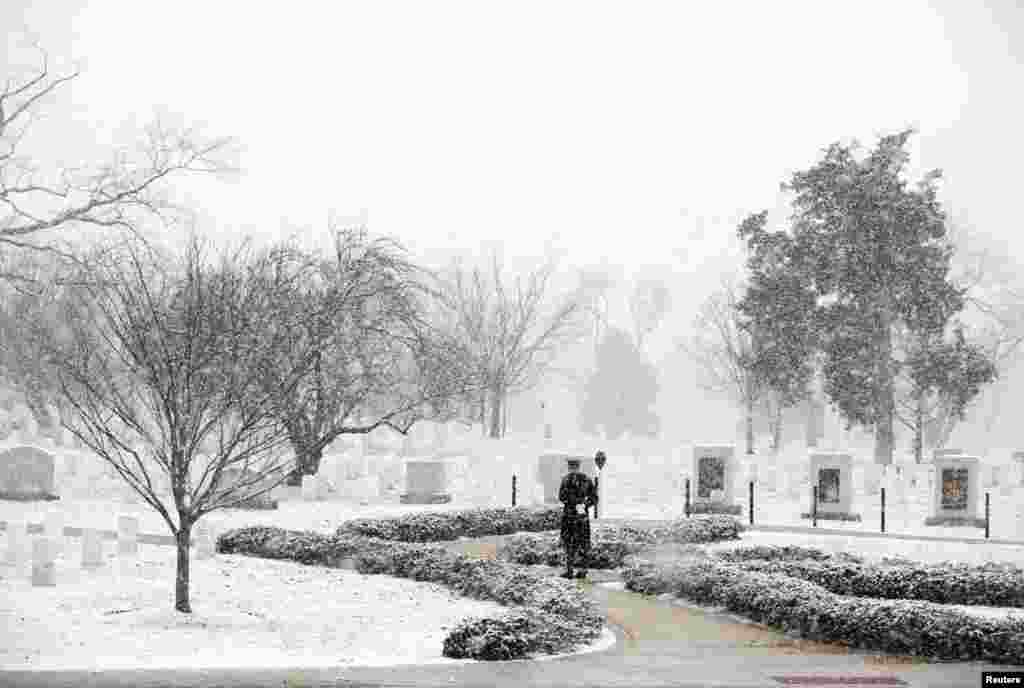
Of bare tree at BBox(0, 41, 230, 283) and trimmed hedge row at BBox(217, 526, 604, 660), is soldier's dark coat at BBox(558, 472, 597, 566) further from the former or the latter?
bare tree at BBox(0, 41, 230, 283)

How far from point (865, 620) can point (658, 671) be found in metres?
3.07

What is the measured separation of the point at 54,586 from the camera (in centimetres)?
1764

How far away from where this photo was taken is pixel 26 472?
3114cm

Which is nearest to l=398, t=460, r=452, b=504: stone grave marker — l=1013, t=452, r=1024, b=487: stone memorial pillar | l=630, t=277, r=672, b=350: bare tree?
l=1013, t=452, r=1024, b=487: stone memorial pillar

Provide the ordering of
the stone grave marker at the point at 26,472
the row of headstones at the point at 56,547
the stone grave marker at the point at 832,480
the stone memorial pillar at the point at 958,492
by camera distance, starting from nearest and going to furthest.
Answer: the row of headstones at the point at 56,547 → the stone memorial pillar at the point at 958,492 → the stone grave marker at the point at 26,472 → the stone grave marker at the point at 832,480

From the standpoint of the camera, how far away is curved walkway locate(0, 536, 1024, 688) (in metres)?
11.1

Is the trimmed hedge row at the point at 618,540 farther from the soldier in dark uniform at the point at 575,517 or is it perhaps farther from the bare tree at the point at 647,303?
the bare tree at the point at 647,303

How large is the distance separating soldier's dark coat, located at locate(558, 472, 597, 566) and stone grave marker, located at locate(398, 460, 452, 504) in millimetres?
13393

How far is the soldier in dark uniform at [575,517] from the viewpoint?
62.5 feet

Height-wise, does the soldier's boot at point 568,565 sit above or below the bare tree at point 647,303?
below

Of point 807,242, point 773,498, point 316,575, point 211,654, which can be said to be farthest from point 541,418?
point 211,654

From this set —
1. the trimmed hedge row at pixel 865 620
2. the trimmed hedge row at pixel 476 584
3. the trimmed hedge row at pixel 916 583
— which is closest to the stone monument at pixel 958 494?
the trimmed hedge row at pixel 916 583

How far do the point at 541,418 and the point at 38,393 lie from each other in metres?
49.3

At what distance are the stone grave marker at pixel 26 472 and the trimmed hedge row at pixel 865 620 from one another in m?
19.9
